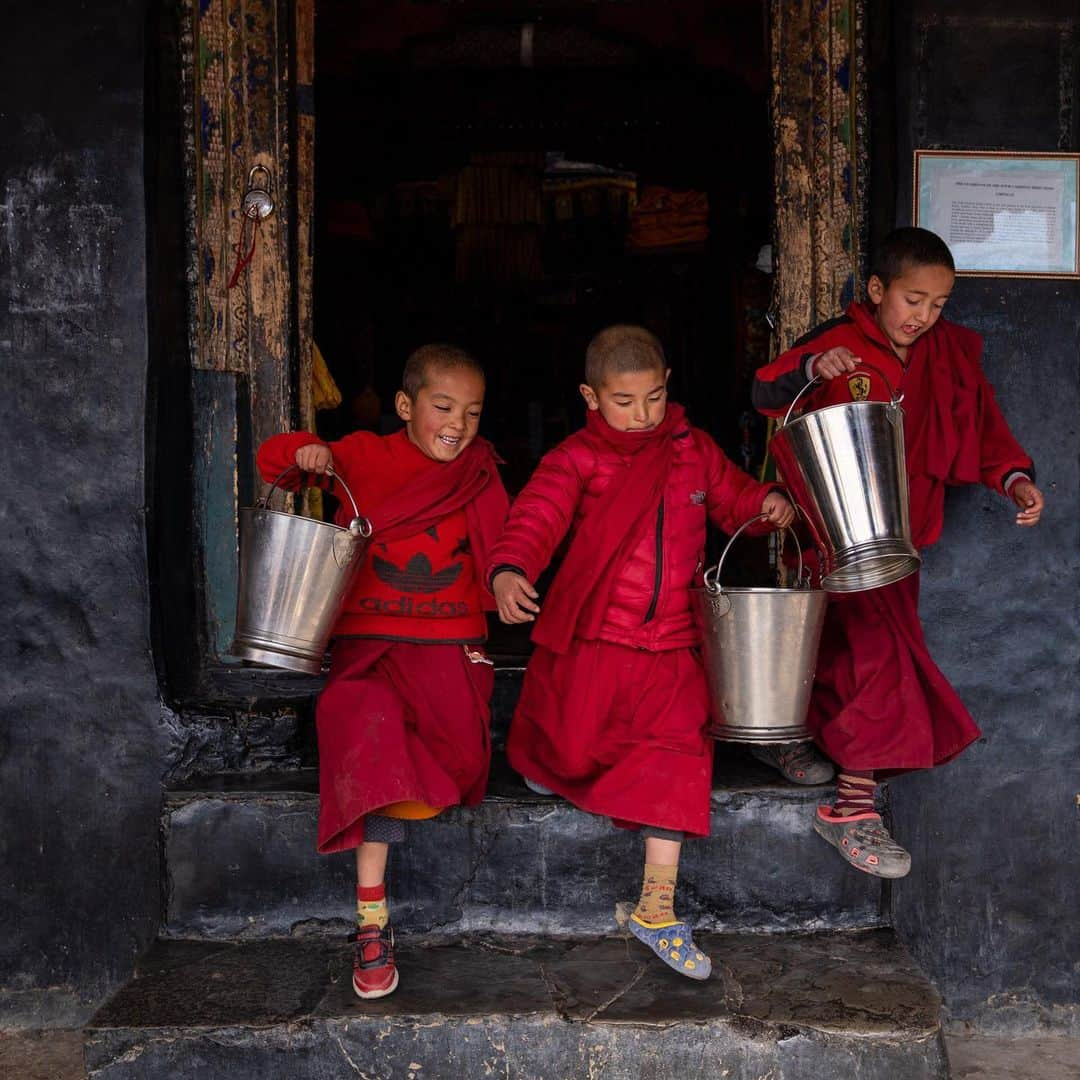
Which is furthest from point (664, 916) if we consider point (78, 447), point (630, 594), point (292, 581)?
point (78, 447)

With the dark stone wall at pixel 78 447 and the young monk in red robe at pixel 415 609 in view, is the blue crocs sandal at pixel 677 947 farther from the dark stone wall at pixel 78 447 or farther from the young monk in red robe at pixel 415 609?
the dark stone wall at pixel 78 447

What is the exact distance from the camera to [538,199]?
6.96 meters

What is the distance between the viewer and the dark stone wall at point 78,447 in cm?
300

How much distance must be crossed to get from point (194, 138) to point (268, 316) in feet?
1.67

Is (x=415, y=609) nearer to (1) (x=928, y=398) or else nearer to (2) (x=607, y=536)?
(2) (x=607, y=536)

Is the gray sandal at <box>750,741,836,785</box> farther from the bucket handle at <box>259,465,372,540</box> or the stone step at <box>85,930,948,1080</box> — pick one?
the bucket handle at <box>259,465,372,540</box>

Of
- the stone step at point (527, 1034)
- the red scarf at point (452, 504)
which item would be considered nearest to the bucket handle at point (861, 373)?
the red scarf at point (452, 504)

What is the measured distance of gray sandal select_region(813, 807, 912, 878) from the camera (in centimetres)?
269

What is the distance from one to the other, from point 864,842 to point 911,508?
80 centimetres

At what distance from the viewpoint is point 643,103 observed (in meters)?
5.31

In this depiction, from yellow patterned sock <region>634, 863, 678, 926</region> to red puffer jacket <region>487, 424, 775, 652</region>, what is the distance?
50cm

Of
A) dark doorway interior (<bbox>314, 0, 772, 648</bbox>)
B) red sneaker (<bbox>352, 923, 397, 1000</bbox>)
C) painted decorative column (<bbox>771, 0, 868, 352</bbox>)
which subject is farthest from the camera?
dark doorway interior (<bbox>314, 0, 772, 648</bbox>)

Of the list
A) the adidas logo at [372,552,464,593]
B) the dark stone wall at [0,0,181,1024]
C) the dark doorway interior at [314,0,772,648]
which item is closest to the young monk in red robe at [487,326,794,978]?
the adidas logo at [372,552,464,593]

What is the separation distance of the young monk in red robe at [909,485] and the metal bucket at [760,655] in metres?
0.25
